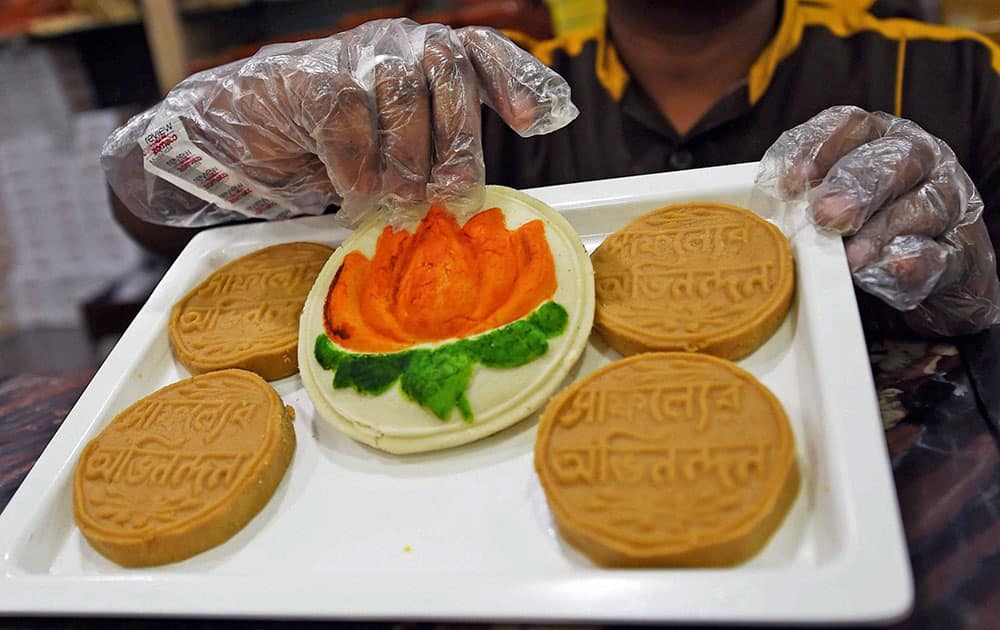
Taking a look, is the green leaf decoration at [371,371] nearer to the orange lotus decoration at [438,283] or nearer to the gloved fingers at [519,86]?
the orange lotus decoration at [438,283]

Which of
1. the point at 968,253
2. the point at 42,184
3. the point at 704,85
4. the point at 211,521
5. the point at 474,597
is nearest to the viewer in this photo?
the point at 474,597

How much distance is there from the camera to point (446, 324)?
1.00 m

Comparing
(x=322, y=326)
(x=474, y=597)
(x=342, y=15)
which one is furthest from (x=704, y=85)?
(x=342, y=15)

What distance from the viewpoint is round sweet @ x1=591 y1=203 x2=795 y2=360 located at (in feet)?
3.15

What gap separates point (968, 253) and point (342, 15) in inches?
91.8

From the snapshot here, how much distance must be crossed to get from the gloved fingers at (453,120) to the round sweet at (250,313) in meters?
0.25

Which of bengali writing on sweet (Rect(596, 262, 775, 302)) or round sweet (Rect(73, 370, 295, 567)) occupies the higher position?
bengali writing on sweet (Rect(596, 262, 775, 302))

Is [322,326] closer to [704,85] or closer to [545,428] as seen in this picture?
[545,428]

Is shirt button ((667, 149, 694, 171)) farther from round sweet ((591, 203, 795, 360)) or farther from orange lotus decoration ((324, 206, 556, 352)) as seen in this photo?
orange lotus decoration ((324, 206, 556, 352))

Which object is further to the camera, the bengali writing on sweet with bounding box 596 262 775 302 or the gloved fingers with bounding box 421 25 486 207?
the gloved fingers with bounding box 421 25 486 207

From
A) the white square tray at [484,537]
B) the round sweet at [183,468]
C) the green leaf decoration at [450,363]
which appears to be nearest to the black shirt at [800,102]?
the white square tray at [484,537]

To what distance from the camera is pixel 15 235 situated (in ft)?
10.9

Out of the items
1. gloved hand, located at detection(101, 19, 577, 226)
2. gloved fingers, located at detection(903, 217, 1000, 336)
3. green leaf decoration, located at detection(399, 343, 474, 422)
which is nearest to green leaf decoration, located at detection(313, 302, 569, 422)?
green leaf decoration, located at detection(399, 343, 474, 422)

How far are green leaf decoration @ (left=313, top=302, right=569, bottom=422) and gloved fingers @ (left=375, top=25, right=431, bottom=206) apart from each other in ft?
0.87
